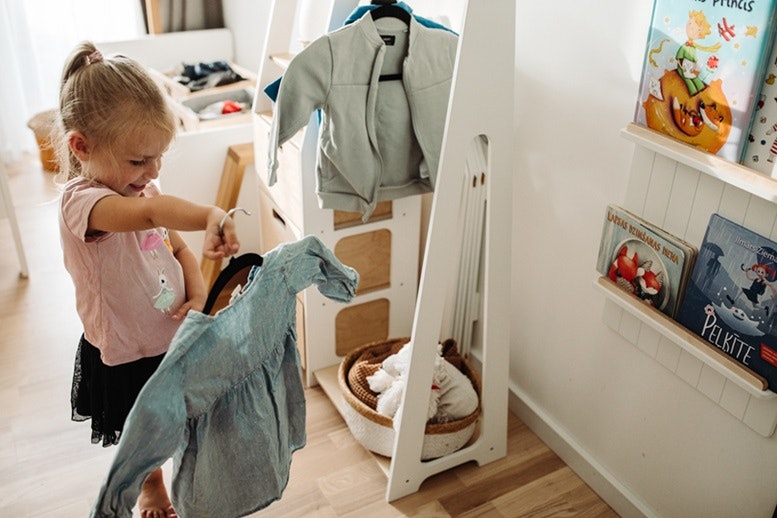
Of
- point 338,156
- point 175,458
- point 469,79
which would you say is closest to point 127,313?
point 175,458

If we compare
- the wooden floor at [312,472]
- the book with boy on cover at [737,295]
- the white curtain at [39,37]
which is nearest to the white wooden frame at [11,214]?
the wooden floor at [312,472]

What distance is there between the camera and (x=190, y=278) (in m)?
1.42

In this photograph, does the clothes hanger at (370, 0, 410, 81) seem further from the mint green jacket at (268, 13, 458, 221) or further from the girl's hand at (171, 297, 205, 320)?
the girl's hand at (171, 297, 205, 320)

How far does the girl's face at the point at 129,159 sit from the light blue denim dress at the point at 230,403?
290 mm

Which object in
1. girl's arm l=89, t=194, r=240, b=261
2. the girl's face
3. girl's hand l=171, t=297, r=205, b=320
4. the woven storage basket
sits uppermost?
the girl's face

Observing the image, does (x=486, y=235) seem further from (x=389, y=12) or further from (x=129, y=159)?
(x=129, y=159)

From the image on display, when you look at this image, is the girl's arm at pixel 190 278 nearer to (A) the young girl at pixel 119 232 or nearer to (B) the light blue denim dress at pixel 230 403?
(A) the young girl at pixel 119 232

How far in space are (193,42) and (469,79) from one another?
215 cm

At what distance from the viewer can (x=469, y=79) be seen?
1.38 meters

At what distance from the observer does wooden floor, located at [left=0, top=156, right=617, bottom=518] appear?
1735 mm

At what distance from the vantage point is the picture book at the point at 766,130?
3.75 feet

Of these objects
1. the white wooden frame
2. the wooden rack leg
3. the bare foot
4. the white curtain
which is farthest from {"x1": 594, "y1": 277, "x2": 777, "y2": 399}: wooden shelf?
the white curtain

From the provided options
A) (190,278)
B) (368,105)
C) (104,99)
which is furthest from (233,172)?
(104,99)

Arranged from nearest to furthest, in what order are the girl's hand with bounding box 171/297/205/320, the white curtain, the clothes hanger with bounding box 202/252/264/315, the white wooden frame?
the clothes hanger with bounding box 202/252/264/315 → the girl's hand with bounding box 171/297/205/320 → the white wooden frame → the white curtain
